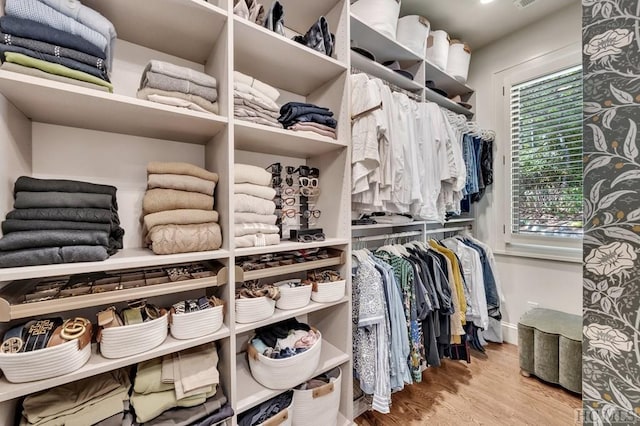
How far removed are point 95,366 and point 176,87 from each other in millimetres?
911

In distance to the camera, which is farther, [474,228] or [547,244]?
[474,228]

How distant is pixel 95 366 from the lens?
2.36 ft

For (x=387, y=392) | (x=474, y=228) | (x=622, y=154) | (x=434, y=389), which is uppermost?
(x=622, y=154)

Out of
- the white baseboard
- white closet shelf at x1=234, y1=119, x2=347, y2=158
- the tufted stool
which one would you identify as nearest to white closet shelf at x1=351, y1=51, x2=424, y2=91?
white closet shelf at x1=234, y1=119, x2=347, y2=158

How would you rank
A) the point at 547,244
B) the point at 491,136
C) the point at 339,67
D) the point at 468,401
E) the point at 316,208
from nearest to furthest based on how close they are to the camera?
the point at 339,67 < the point at 316,208 < the point at 468,401 < the point at 547,244 < the point at 491,136

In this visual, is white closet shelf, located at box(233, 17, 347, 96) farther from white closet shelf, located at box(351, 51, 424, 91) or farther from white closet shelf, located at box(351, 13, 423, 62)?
white closet shelf, located at box(351, 13, 423, 62)

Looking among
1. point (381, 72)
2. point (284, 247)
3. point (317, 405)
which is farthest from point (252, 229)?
point (381, 72)

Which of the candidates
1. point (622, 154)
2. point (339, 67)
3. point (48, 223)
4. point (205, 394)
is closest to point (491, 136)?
point (339, 67)

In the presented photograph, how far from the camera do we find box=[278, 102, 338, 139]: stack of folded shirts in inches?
48.4

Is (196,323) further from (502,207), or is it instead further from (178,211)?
(502,207)

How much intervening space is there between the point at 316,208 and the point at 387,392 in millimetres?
1031

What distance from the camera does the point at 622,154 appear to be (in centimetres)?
61

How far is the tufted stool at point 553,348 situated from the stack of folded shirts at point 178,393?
2119 mm

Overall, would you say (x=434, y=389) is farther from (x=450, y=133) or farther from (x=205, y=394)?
(x=450, y=133)
